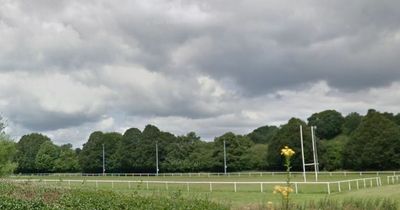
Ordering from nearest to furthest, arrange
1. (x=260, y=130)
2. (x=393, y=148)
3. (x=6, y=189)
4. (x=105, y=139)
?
(x=6, y=189)
(x=393, y=148)
(x=105, y=139)
(x=260, y=130)

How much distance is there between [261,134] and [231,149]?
130 feet

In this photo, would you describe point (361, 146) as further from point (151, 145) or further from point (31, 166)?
point (31, 166)

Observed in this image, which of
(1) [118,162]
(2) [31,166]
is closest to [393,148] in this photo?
(1) [118,162]

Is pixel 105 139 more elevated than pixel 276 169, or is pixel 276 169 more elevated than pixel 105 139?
pixel 105 139

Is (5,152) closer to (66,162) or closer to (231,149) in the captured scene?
(231,149)

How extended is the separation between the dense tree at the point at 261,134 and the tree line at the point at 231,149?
246mm

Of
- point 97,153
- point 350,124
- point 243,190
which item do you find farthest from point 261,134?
point 243,190

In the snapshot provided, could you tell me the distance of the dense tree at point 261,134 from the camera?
120m

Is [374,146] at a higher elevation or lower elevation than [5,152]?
higher

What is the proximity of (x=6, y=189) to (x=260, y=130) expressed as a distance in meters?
119

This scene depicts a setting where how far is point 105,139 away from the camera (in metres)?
109

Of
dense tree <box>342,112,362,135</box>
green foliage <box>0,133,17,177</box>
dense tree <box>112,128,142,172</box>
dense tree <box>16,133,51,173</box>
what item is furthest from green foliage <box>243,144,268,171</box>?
green foliage <box>0,133,17,177</box>

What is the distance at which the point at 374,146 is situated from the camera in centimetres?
7225

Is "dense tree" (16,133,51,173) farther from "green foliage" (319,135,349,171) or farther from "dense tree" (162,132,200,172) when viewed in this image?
"green foliage" (319,135,349,171)
